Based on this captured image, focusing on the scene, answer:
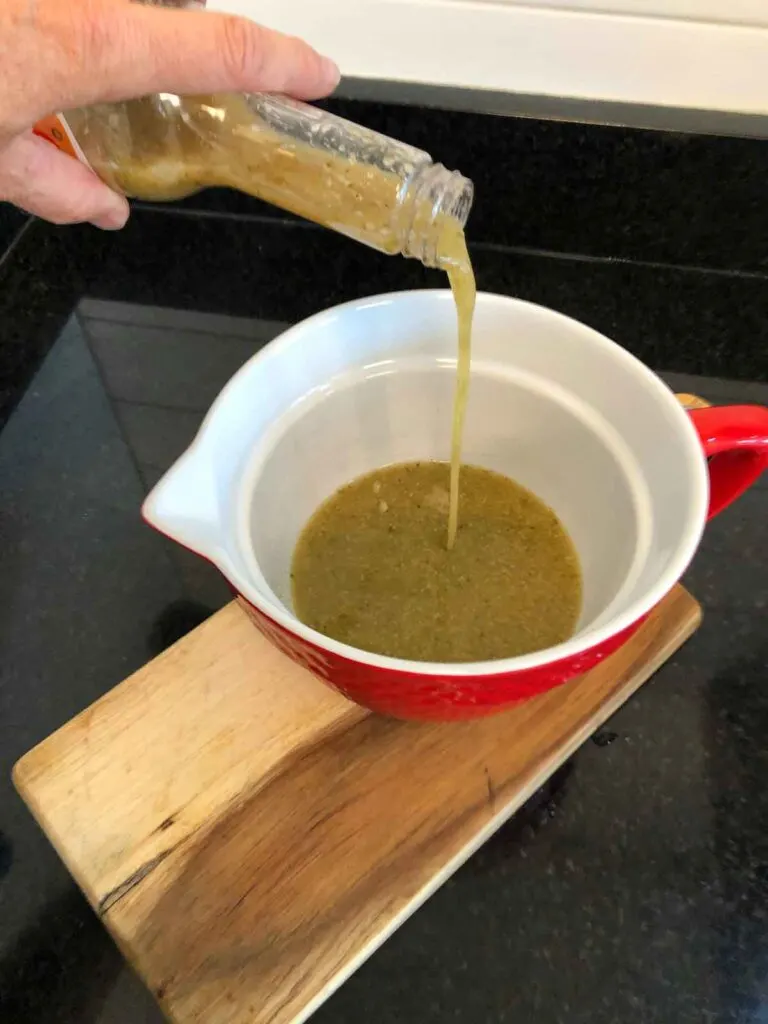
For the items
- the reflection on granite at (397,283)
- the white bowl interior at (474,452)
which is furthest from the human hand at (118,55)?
the reflection on granite at (397,283)

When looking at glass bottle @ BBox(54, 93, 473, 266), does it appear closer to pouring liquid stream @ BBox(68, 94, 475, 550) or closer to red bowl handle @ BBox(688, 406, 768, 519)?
pouring liquid stream @ BBox(68, 94, 475, 550)

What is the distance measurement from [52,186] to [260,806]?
0.39 m

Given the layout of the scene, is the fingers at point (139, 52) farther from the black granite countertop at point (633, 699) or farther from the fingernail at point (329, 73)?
the black granite countertop at point (633, 699)

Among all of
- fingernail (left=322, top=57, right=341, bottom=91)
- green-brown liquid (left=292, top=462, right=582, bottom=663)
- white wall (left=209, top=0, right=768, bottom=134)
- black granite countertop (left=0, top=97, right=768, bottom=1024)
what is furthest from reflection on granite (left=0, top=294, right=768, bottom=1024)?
fingernail (left=322, top=57, right=341, bottom=91)

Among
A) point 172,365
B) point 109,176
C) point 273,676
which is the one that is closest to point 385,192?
point 109,176

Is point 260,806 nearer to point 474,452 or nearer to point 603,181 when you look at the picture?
point 474,452

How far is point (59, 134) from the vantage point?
1.66ft

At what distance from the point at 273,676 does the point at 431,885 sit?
6.5 inches

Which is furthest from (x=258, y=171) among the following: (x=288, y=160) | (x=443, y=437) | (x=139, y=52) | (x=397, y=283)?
(x=397, y=283)

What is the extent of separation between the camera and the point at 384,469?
2.26ft

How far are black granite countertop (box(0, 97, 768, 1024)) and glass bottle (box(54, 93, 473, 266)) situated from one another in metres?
0.26

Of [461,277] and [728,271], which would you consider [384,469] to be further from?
[728,271]

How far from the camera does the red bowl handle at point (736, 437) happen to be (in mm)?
498

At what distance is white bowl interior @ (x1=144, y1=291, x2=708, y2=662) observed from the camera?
0.48 metres
